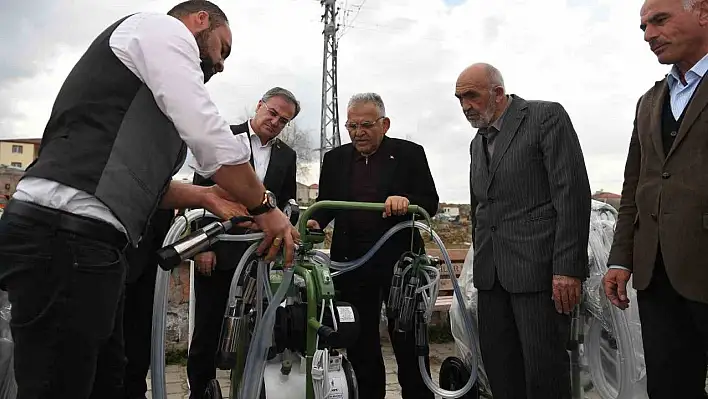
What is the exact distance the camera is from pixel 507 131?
89.8 inches

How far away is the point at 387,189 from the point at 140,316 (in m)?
1.38

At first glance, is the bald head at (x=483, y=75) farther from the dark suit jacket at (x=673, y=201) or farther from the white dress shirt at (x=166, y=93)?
the white dress shirt at (x=166, y=93)

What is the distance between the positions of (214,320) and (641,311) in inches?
74.5

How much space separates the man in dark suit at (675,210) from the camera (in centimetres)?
170

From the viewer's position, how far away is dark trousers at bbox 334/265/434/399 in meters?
2.74

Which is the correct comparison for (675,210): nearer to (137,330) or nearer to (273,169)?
(273,169)

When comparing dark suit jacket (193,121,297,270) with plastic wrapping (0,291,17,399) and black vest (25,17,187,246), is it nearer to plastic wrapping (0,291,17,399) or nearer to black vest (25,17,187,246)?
plastic wrapping (0,291,17,399)

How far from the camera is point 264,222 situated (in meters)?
1.65

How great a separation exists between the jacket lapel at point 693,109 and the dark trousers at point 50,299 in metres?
1.69

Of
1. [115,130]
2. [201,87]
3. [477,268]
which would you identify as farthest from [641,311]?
[115,130]

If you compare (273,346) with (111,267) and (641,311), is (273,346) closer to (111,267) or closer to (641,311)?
(111,267)

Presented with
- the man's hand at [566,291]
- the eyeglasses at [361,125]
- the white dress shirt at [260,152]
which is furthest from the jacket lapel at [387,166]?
the man's hand at [566,291]

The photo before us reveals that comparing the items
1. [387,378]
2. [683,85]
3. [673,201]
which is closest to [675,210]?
[673,201]

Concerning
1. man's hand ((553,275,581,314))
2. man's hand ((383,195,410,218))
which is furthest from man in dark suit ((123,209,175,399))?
man's hand ((553,275,581,314))
